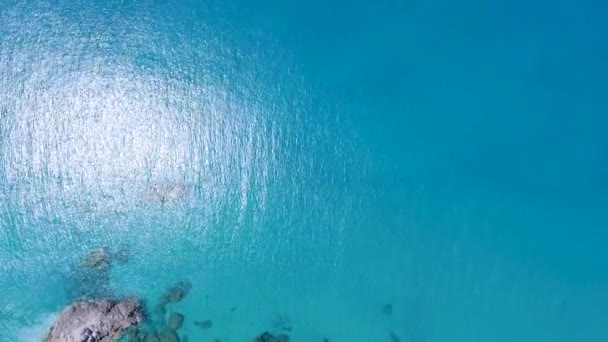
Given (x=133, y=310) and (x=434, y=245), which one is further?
(x=434, y=245)

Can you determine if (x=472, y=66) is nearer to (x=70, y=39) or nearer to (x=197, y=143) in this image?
(x=197, y=143)

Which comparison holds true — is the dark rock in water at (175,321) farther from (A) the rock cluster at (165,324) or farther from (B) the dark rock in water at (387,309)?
(B) the dark rock in water at (387,309)

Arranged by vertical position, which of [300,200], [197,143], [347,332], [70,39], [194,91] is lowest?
[347,332]

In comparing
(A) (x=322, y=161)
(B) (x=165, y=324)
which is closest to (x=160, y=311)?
(B) (x=165, y=324)

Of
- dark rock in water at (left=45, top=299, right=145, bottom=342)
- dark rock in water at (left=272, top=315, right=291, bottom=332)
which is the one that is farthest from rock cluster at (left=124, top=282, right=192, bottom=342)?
dark rock in water at (left=272, top=315, right=291, bottom=332)

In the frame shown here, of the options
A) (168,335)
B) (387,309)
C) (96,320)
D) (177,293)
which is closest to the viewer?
(96,320)

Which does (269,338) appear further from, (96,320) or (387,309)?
(96,320)

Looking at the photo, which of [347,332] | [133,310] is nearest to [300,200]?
[347,332]
